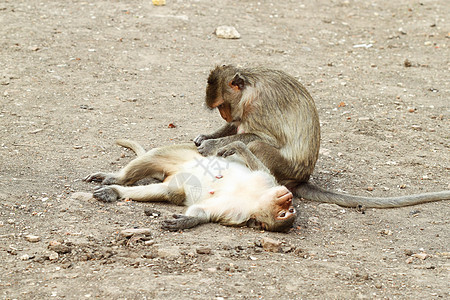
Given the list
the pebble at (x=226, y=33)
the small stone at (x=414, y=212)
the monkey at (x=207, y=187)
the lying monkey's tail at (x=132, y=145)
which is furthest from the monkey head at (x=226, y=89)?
the pebble at (x=226, y=33)

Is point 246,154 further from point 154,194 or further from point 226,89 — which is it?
point 154,194

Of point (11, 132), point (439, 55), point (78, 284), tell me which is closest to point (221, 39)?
point (439, 55)

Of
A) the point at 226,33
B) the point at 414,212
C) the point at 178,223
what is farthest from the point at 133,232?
the point at 226,33

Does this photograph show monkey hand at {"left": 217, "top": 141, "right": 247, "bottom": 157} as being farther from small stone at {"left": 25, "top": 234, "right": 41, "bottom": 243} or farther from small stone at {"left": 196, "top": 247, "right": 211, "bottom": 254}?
small stone at {"left": 25, "top": 234, "right": 41, "bottom": 243}

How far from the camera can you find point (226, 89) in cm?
545

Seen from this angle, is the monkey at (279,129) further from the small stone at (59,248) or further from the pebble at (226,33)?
the pebble at (226,33)

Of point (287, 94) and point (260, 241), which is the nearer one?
point (260, 241)

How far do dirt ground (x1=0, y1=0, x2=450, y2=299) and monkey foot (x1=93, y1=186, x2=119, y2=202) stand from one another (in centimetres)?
7

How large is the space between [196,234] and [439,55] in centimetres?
662

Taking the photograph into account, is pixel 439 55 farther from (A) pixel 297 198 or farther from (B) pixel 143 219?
(B) pixel 143 219

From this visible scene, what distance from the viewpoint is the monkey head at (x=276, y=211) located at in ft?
14.9

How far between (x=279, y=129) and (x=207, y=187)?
0.81 m

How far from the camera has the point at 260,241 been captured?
4371 millimetres

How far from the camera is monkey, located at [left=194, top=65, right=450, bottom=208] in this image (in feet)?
17.3
